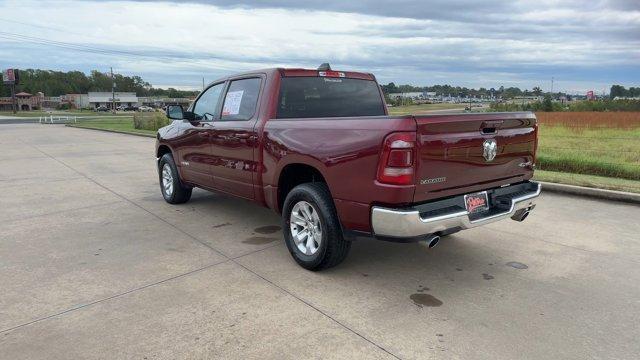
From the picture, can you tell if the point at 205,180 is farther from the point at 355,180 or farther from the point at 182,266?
the point at 355,180

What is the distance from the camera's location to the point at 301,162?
4344 mm

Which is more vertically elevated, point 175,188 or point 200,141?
point 200,141

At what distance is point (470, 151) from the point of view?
388cm

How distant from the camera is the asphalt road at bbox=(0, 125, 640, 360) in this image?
10.3 feet

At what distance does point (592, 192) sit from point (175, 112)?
6.20m

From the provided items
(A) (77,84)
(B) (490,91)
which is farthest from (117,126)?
(A) (77,84)

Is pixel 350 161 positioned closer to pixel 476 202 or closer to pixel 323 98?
pixel 476 202

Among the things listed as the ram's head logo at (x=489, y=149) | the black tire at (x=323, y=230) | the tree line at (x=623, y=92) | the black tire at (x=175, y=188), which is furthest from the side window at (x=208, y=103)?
the tree line at (x=623, y=92)

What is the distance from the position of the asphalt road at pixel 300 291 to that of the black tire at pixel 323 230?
134 mm

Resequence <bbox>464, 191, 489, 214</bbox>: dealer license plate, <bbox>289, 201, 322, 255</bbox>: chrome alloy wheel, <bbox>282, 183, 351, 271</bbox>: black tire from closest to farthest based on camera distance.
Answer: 1. <bbox>464, 191, 489, 214</bbox>: dealer license plate
2. <bbox>282, 183, 351, 271</bbox>: black tire
3. <bbox>289, 201, 322, 255</bbox>: chrome alloy wheel

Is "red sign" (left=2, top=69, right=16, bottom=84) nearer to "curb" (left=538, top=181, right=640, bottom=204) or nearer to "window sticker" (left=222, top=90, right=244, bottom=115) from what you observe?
"window sticker" (left=222, top=90, right=244, bottom=115)

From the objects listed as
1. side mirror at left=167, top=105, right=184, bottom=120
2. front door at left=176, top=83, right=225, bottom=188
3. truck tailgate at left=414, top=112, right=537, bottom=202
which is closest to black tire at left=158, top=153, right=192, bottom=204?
front door at left=176, top=83, right=225, bottom=188

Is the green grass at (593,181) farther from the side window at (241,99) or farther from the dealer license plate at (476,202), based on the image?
the side window at (241,99)

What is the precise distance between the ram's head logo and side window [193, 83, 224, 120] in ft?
11.1
